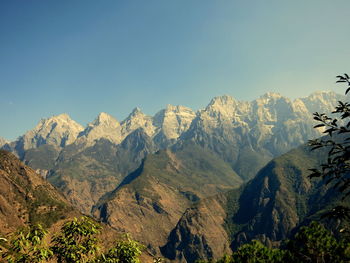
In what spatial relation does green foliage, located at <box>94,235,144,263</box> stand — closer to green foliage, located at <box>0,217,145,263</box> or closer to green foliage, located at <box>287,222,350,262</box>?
green foliage, located at <box>0,217,145,263</box>

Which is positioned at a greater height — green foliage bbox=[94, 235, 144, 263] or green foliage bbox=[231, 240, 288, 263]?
green foliage bbox=[94, 235, 144, 263]

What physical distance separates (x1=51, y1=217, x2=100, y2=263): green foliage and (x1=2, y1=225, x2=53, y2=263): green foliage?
196 centimetres

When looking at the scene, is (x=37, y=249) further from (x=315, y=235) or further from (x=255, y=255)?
(x=255, y=255)

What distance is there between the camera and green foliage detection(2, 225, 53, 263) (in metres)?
21.0

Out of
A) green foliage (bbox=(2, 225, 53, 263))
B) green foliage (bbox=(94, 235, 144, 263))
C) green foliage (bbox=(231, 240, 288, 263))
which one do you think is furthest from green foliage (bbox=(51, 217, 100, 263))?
green foliage (bbox=(231, 240, 288, 263))

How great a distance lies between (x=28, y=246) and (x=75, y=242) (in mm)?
4162

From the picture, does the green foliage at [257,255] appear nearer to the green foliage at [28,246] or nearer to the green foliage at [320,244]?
the green foliage at [320,244]

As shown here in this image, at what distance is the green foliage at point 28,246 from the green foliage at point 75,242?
196cm

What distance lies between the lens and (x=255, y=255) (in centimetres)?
9919

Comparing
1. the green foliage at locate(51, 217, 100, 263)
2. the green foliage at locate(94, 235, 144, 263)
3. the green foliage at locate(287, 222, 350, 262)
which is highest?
the green foliage at locate(51, 217, 100, 263)

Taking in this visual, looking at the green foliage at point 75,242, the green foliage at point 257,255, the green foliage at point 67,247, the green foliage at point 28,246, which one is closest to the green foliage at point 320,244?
the green foliage at point 257,255

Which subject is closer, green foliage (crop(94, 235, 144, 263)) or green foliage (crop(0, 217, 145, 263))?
green foliage (crop(0, 217, 145, 263))

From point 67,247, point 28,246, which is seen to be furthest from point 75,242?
point 28,246

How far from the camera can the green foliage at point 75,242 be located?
24.4 m
